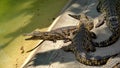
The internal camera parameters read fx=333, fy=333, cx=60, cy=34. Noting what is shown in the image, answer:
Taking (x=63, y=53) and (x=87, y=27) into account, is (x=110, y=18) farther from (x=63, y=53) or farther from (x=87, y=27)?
(x=63, y=53)

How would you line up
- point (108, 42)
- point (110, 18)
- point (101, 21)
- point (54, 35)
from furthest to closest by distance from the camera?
point (101, 21), point (54, 35), point (110, 18), point (108, 42)

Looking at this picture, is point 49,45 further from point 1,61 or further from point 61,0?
point 61,0

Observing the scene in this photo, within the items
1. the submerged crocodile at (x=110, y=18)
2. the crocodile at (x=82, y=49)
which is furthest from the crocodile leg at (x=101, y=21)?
the crocodile at (x=82, y=49)

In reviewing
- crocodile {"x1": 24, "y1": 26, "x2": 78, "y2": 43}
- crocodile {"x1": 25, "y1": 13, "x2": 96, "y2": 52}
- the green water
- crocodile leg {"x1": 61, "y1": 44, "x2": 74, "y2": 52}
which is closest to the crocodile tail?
crocodile leg {"x1": 61, "y1": 44, "x2": 74, "y2": 52}

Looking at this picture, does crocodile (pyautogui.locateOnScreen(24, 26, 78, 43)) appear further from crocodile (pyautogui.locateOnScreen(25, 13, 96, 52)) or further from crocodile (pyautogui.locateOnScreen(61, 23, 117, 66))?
crocodile (pyautogui.locateOnScreen(61, 23, 117, 66))

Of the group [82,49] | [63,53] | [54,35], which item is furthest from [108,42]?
[54,35]

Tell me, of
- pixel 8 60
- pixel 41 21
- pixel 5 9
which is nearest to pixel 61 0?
pixel 41 21

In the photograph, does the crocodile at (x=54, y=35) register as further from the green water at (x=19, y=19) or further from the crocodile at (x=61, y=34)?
the green water at (x=19, y=19)
